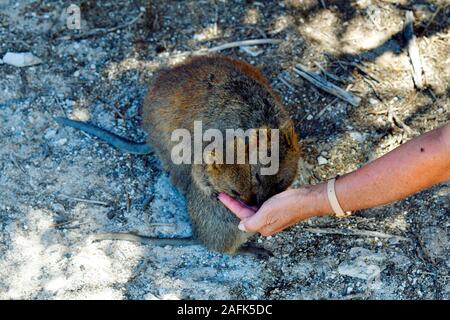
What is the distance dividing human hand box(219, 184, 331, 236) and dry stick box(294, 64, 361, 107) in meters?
1.66

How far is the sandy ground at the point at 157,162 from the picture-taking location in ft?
14.5

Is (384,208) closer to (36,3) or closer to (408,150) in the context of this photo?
(408,150)

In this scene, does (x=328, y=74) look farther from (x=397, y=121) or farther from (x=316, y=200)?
(x=316, y=200)

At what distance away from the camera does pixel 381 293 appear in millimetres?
4352

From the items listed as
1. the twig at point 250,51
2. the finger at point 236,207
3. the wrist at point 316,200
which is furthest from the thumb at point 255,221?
the twig at point 250,51

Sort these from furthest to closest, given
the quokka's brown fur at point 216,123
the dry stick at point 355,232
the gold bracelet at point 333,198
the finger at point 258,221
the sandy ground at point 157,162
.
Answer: the dry stick at point 355,232 < the sandy ground at point 157,162 < the quokka's brown fur at point 216,123 < the finger at point 258,221 < the gold bracelet at point 333,198

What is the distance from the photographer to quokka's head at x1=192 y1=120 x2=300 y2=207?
4156mm

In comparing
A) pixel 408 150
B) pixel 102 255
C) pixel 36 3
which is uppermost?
pixel 408 150

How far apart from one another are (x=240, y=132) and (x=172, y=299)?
1.15 m

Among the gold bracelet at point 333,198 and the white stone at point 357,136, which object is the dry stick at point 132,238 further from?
the white stone at point 357,136

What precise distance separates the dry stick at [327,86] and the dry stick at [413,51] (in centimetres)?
51

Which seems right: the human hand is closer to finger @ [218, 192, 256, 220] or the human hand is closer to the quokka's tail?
finger @ [218, 192, 256, 220]

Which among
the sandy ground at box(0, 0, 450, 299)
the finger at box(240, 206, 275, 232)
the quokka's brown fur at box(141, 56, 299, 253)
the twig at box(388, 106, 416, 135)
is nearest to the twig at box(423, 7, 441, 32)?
the sandy ground at box(0, 0, 450, 299)

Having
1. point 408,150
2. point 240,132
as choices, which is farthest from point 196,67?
point 408,150
